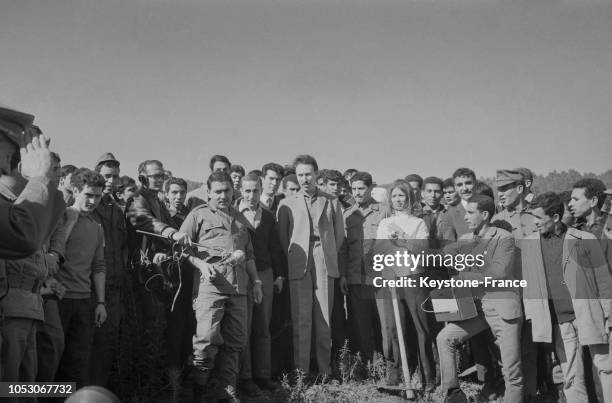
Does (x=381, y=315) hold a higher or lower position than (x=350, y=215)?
lower

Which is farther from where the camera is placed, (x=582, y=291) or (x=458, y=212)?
(x=458, y=212)

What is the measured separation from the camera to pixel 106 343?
636 cm

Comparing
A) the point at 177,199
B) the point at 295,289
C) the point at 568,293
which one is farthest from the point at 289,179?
the point at 568,293

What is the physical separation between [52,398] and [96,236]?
1.57 metres

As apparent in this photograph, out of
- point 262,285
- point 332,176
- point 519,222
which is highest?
point 332,176

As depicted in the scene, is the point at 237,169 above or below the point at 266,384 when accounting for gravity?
A: above

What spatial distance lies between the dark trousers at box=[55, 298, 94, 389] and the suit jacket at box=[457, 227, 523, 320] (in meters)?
3.99

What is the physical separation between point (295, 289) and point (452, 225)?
2.13 m

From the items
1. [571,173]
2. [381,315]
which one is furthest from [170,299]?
[571,173]

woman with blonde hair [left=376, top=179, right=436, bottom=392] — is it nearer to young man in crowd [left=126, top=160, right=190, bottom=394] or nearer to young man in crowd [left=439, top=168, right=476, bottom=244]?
young man in crowd [left=439, top=168, right=476, bottom=244]

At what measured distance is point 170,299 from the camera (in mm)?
6875

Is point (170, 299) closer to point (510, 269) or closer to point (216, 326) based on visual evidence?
point (216, 326)

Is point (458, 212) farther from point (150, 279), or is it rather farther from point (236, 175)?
point (150, 279)

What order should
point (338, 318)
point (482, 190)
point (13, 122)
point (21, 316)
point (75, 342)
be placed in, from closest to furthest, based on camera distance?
1. point (13, 122)
2. point (21, 316)
3. point (75, 342)
4. point (338, 318)
5. point (482, 190)
